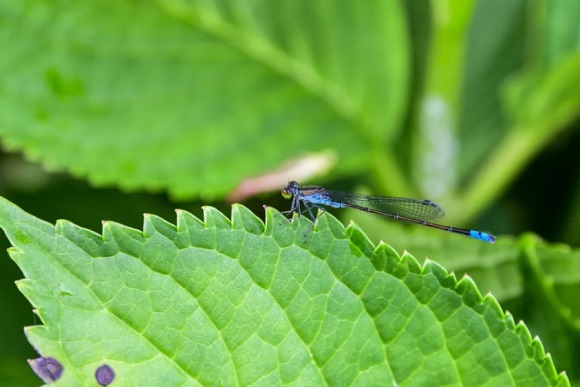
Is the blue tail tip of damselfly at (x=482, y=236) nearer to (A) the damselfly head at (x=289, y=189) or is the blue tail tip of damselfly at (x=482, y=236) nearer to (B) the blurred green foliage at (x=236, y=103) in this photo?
(B) the blurred green foliage at (x=236, y=103)

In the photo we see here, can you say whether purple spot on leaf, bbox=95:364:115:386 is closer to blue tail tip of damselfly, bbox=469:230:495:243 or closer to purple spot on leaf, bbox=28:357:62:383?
purple spot on leaf, bbox=28:357:62:383

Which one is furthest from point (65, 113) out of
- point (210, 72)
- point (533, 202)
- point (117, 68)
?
point (533, 202)

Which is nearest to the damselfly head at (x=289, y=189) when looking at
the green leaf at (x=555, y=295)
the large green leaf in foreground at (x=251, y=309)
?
the green leaf at (x=555, y=295)

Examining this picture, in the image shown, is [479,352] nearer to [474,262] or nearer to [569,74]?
[474,262]

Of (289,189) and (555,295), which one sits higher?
(289,189)

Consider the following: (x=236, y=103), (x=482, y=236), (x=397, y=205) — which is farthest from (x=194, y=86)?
(x=482, y=236)

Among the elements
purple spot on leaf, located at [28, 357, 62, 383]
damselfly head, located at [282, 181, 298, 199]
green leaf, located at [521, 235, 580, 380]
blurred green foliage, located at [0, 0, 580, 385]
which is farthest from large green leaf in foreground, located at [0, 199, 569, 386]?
damselfly head, located at [282, 181, 298, 199]

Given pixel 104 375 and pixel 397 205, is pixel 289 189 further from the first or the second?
pixel 104 375
